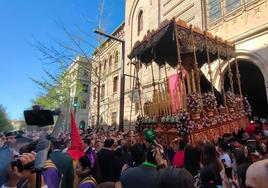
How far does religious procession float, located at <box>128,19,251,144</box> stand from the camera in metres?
6.14

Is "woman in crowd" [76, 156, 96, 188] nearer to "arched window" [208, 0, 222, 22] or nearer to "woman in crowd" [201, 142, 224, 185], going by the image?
"woman in crowd" [201, 142, 224, 185]

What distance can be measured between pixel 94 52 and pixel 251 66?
29.5 ft

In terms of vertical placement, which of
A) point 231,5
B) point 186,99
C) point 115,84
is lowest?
point 186,99

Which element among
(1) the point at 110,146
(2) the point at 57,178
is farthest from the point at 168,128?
(2) the point at 57,178

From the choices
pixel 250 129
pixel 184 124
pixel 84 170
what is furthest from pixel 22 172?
pixel 250 129

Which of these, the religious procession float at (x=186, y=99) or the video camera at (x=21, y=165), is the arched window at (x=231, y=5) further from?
the video camera at (x=21, y=165)

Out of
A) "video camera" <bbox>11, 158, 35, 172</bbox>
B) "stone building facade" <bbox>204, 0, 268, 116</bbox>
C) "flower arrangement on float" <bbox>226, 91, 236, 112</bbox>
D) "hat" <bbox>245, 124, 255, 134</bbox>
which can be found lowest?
"video camera" <bbox>11, 158, 35, 172</bbox>

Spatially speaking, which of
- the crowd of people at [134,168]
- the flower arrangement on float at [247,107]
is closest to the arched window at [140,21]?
the flower arrangement on float at [247,107]

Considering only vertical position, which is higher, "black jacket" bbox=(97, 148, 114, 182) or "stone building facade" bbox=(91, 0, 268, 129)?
"stone building facade" bbox=(91, 0, 268, 129)

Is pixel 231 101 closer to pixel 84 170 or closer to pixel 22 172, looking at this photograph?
pixel 84 170

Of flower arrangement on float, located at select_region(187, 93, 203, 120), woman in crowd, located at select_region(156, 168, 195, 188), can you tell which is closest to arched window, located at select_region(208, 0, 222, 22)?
flower arrangement on float, located at select_region(187, 93, 203, 120)

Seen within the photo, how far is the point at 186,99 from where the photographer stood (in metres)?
Answer: 6.30

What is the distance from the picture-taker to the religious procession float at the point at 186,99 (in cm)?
614

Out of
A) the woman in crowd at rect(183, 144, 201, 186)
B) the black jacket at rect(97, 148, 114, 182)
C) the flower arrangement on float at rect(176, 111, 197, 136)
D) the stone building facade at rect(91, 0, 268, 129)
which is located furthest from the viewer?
the stone building facade at rect(91, 0, 268, 129)
